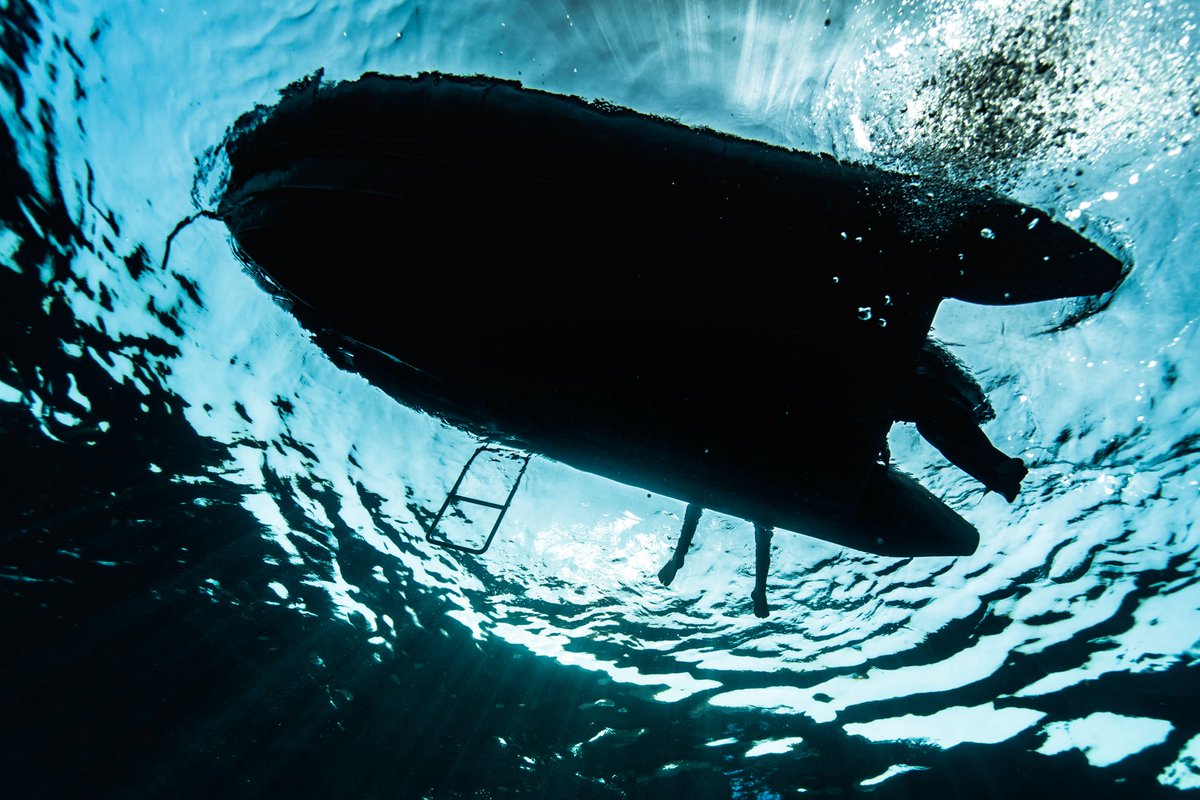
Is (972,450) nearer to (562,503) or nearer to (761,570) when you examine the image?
(761,570)

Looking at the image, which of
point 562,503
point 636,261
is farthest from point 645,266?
point 562,503

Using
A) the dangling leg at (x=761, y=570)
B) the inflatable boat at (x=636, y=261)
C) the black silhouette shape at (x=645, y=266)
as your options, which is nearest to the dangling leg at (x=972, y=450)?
the black silhouette shape at (x=645, y=266)

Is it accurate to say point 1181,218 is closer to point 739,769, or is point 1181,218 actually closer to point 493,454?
point 493,454

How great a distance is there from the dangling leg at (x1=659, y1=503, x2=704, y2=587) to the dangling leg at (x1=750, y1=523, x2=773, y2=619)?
0.53 meters

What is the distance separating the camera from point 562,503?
381 inches

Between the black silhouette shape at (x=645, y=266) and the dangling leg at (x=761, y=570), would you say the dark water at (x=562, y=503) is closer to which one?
the black silhouette shape at (x=645, y=266)

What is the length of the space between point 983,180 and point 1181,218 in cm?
218

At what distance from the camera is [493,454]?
340 inches

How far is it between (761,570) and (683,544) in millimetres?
716


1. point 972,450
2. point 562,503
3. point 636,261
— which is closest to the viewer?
point 636,261

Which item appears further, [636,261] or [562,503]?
[562,503]

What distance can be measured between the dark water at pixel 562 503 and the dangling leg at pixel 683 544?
2.44 metres

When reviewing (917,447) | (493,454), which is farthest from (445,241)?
(917,447)

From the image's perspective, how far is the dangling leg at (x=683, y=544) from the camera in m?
4.58
